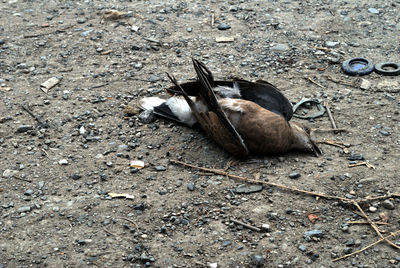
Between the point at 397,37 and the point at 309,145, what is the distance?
237cm

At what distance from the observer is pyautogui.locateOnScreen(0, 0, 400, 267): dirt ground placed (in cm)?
301

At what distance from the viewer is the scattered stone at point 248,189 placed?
340 centimetres

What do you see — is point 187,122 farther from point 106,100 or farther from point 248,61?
point 248,61

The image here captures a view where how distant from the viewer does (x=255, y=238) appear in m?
3.05

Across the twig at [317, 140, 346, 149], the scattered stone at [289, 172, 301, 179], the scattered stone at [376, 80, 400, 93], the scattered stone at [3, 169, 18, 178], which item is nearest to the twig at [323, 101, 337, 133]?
the twig at [317, 140, 346, 149]

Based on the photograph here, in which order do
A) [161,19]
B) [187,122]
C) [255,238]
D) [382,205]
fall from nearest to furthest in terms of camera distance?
[255,238] → [382,205] → [187,122] → [161,19]

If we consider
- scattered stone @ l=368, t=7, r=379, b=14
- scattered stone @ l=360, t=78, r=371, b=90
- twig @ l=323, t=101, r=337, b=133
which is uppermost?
scattered stone @ l=368, t=7, r=379, b=14

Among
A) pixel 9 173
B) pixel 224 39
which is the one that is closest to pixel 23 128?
pixel 9 173

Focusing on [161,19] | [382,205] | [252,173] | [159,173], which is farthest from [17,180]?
[161,19]

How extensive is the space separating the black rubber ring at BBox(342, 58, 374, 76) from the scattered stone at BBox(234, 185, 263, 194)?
195cm

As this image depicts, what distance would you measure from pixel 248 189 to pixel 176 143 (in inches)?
29.2

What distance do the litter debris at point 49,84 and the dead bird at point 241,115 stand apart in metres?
1.22

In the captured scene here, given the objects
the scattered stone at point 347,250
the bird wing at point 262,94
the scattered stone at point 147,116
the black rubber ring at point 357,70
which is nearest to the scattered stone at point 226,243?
the scattered stone at point 347,250

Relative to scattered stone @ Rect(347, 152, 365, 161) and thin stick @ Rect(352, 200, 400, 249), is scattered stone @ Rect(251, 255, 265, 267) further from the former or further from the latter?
scattered stone @ Rect(347, 152, 365, 161)
